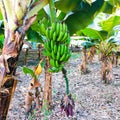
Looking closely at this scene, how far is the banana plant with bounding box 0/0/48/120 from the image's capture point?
46.9 inches

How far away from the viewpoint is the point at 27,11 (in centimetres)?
123

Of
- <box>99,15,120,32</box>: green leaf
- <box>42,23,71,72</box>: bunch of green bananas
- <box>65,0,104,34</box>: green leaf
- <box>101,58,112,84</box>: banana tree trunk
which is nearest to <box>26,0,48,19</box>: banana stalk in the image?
<box>42,23,71,72</box>: bunch of green bananas

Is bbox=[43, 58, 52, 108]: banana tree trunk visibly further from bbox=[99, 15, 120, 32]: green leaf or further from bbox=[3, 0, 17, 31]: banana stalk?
bbox=[99, 15, 120, 32]: green leaf

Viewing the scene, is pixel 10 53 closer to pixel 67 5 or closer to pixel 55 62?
pixel 55 62

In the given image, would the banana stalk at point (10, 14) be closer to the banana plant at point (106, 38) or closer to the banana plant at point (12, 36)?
the banana plant at point (12, 36)

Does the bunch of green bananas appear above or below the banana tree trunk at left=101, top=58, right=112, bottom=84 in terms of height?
above

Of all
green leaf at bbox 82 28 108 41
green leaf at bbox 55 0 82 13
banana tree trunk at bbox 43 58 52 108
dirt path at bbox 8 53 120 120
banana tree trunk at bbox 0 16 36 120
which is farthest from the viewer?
green leaf at bbox 82 28 108 41

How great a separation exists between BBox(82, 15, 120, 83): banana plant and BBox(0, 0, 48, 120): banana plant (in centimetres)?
133

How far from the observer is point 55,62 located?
4.10ft

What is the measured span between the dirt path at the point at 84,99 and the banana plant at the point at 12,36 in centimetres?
50

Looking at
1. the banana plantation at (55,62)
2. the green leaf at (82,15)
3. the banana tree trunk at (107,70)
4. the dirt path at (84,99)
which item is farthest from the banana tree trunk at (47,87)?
the banana tree trunk at (107,70)

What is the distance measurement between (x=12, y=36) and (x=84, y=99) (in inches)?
56.9

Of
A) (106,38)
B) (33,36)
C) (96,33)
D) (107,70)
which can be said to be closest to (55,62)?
(33,36)

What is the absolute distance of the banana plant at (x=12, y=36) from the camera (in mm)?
1191
